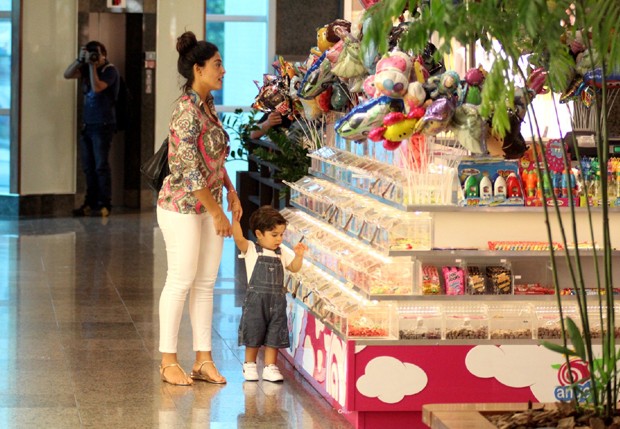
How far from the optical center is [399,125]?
520cm

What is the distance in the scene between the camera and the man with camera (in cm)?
1382

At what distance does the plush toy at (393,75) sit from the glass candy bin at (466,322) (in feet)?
3.09

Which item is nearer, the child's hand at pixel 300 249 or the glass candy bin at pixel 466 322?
the glass candy bin at pixel 466 322

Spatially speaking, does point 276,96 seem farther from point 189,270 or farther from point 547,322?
point 547,322

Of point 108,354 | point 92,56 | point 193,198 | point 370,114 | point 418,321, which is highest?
point 92,56

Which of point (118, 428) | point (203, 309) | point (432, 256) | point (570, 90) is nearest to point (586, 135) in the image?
point (570, 90)

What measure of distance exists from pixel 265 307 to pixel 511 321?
4.26 feet

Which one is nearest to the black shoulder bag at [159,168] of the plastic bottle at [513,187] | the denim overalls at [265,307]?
the denim overalls at [265,307]

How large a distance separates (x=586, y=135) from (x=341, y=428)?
86.0 inches

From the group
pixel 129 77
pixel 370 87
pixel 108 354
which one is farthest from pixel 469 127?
pixel 129 77

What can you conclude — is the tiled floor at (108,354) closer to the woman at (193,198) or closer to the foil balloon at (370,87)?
the woman at (193,198)

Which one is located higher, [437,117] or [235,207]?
[437,117]

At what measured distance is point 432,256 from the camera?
528 centimetres

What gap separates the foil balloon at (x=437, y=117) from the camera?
505 cm
